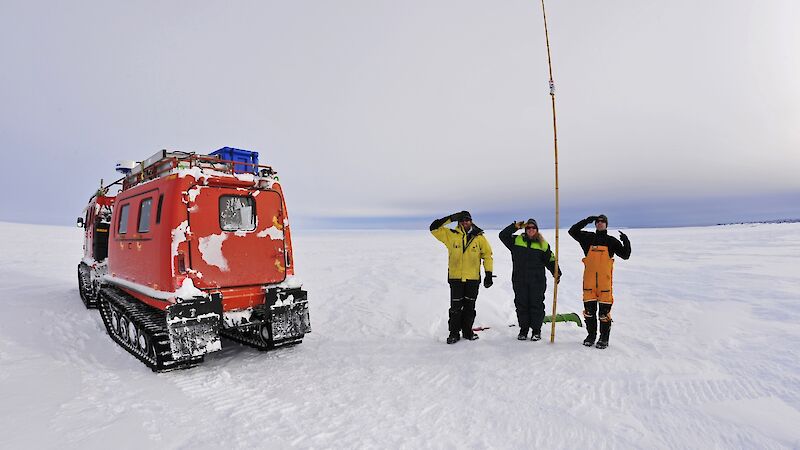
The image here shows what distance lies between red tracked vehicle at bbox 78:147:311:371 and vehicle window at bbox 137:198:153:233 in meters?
0.02

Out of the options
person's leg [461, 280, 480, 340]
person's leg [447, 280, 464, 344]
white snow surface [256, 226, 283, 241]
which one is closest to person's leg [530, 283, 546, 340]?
person's leg [461, 280, 480, 340]

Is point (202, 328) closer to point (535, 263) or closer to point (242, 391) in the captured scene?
point (242, 391)

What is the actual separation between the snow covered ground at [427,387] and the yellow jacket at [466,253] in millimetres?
1090

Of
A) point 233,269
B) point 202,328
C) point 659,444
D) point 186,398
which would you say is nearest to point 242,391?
point 186,398

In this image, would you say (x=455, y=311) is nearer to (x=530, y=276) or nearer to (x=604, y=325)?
(x=530, y=276)

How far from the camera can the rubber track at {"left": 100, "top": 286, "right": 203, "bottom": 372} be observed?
4.93 metres

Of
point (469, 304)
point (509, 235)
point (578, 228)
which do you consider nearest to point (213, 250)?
point (469, 304)

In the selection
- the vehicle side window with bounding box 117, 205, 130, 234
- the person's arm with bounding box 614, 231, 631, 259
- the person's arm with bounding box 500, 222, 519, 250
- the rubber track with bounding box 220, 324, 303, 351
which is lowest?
the rubber track with bounding box 220, 324, 303, 351

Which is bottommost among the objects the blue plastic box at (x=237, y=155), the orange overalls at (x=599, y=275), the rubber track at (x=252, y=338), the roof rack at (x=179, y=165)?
the rubber track at (x=252, y=338)

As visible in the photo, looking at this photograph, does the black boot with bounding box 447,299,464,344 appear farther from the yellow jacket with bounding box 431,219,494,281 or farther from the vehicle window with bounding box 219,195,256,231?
the vehicle window with bounding box 219,195,256,231

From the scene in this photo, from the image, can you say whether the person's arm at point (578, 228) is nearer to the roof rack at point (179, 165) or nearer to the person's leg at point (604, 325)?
the person's leg at point (604, 325)

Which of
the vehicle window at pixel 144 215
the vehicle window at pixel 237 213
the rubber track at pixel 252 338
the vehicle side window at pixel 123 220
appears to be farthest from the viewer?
the vehicle side window at pixel 123 220

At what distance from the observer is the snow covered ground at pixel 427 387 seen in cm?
341

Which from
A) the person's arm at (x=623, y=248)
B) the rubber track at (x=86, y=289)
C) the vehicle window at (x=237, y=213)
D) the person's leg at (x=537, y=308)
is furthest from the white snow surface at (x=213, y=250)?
Answer: the rubber track at (x=86, y=289)
